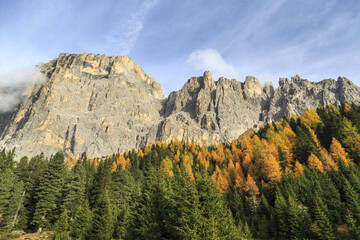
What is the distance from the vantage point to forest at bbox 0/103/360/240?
64.4ft

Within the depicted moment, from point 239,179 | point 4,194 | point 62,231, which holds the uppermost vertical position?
point 239,179

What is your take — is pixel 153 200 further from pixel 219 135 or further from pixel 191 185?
pixel 219 135

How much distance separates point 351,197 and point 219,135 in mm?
148582

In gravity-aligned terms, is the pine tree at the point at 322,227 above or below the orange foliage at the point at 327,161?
below

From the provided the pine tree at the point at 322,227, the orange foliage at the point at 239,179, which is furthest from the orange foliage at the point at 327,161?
the pine tree at the point at 322,227

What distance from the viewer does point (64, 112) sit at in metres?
170

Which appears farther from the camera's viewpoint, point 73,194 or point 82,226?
point 73,194

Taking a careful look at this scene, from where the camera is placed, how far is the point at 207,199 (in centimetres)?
1839

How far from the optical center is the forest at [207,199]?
1962 cm

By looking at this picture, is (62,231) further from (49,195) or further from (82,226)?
(49,195)

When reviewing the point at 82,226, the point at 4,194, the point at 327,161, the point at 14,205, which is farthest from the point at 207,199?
the point at 327,161

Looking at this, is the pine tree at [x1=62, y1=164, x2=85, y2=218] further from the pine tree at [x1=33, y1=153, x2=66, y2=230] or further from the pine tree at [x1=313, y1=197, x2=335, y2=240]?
the pine tree at [x1=313, y1=197, x2=335, y2=240]

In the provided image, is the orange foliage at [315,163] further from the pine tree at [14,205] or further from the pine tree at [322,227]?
the pine tree at [14,205]

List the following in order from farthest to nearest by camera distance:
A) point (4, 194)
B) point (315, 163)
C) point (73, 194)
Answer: point (315, 163) < point (73, 194) < point (4, 194)
